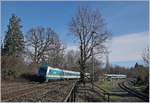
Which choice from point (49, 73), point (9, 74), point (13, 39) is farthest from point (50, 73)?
point (13, 39)

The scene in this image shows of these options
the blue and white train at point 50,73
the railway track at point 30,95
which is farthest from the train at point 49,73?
the railway track at point 30,95

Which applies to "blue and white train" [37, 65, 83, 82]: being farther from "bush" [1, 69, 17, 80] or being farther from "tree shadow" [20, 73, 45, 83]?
"bush" [1, 69, 17, 80]

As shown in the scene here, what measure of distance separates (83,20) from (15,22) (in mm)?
29208

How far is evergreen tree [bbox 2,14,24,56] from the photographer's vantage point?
60125mm

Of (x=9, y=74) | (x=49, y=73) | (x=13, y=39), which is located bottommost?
(x=9, y=74)

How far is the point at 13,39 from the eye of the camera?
64812mm

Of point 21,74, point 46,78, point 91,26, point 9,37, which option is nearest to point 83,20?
point 91,26

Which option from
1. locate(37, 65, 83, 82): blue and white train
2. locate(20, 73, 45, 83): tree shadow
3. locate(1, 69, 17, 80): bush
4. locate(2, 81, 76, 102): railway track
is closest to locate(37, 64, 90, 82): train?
locate(37, 65, 83, 82): blue and white train

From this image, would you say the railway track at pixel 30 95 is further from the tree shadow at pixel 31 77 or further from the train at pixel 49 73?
the tree shadow at pixel 31 77

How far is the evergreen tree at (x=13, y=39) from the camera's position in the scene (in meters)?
60.1

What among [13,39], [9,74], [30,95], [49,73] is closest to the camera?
[30,95]

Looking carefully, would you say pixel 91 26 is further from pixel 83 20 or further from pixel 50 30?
pixel 50 30

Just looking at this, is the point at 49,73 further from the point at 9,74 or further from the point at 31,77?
the point at 31,77

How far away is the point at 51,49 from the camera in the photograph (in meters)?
69.8
